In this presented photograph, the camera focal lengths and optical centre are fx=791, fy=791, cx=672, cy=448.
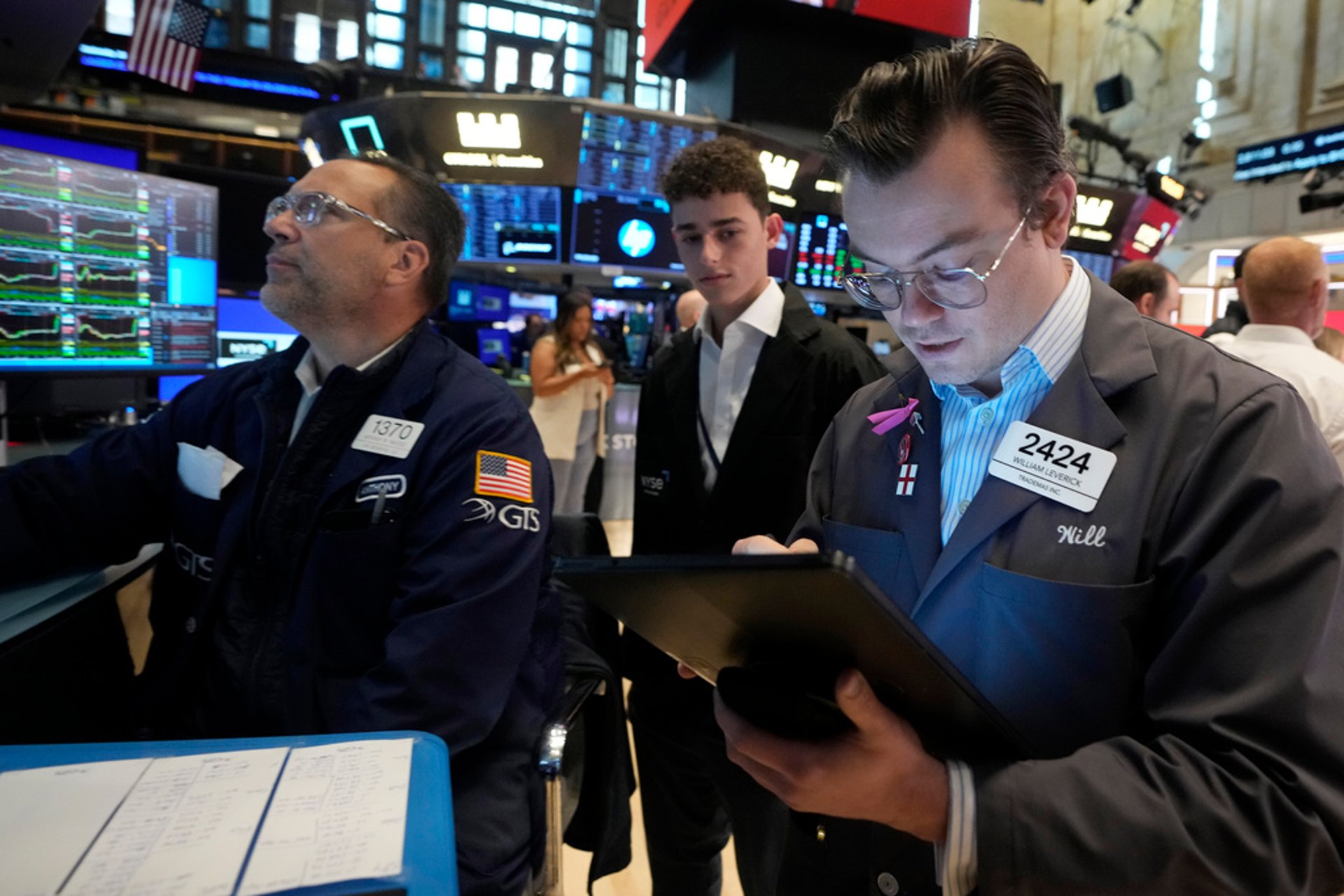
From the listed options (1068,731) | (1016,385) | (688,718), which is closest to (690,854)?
(688,718)

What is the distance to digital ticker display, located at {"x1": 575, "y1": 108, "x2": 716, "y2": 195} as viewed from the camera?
5477 millimetres

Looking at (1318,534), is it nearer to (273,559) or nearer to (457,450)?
(457,450)

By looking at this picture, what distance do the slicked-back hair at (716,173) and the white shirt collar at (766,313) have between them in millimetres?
220

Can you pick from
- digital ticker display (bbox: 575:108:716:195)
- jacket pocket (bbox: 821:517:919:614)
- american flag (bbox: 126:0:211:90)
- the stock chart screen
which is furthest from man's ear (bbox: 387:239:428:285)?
american flag (bbox: 126:0:211:90)

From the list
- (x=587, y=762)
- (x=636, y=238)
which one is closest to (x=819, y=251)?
(x=636, y=238)

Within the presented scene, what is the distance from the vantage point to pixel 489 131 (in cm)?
538

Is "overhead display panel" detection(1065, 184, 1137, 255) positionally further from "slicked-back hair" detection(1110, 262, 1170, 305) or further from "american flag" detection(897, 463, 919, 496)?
"american flag" detection(897, 463, 919, 496)

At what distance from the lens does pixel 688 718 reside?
1730mm

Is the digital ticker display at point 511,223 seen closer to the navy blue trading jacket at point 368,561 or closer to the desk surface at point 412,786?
the navy blue trading jacket at point 368,561

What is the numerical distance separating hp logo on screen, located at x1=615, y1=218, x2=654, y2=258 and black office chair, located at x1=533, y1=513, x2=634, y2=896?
14.3 ft

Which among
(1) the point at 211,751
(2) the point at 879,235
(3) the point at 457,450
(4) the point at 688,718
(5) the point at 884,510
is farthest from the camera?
(4) the point at 688,718

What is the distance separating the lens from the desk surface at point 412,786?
0.58 meters

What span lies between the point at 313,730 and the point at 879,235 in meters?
1.17

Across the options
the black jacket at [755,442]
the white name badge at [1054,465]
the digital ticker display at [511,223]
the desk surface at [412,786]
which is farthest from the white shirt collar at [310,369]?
the digital ticker display at [511,223]
